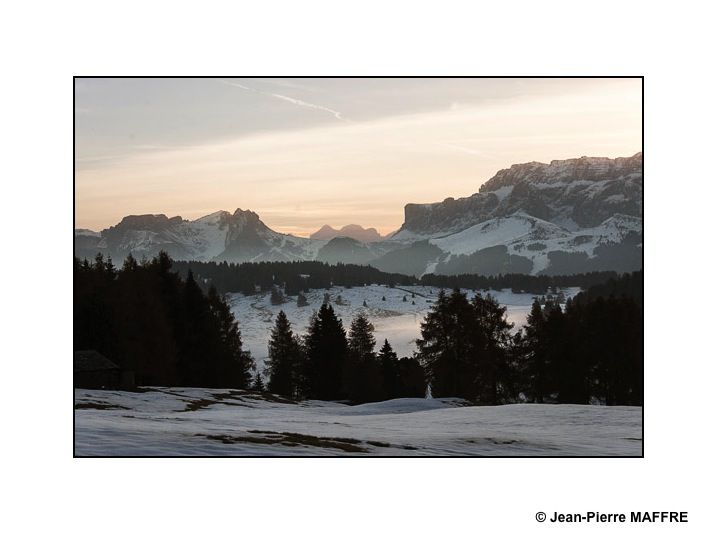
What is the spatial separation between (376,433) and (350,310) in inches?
6110

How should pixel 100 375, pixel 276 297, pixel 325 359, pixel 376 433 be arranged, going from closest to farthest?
pixel 376 433
pixel 100 375
pixel 325 359
pixel 276 297

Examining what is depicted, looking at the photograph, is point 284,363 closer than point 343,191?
No

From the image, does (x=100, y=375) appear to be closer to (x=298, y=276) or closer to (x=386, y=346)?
(x=386, y=346)

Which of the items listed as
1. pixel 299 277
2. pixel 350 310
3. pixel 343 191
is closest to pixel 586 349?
pixel 343 191

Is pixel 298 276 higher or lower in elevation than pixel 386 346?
higher

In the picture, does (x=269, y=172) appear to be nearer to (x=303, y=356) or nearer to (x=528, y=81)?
(x=528, y=81)

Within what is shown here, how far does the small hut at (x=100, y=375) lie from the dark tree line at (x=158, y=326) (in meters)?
0.56

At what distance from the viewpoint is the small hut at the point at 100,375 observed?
34469 millimetres

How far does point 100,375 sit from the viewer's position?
36406mm

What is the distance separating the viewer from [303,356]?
2506 inches

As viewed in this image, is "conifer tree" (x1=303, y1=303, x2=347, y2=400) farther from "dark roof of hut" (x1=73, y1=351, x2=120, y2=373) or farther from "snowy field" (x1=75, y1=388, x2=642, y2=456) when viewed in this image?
"snowy field" (x1=75, y1=388, x2=642, y2=456)
